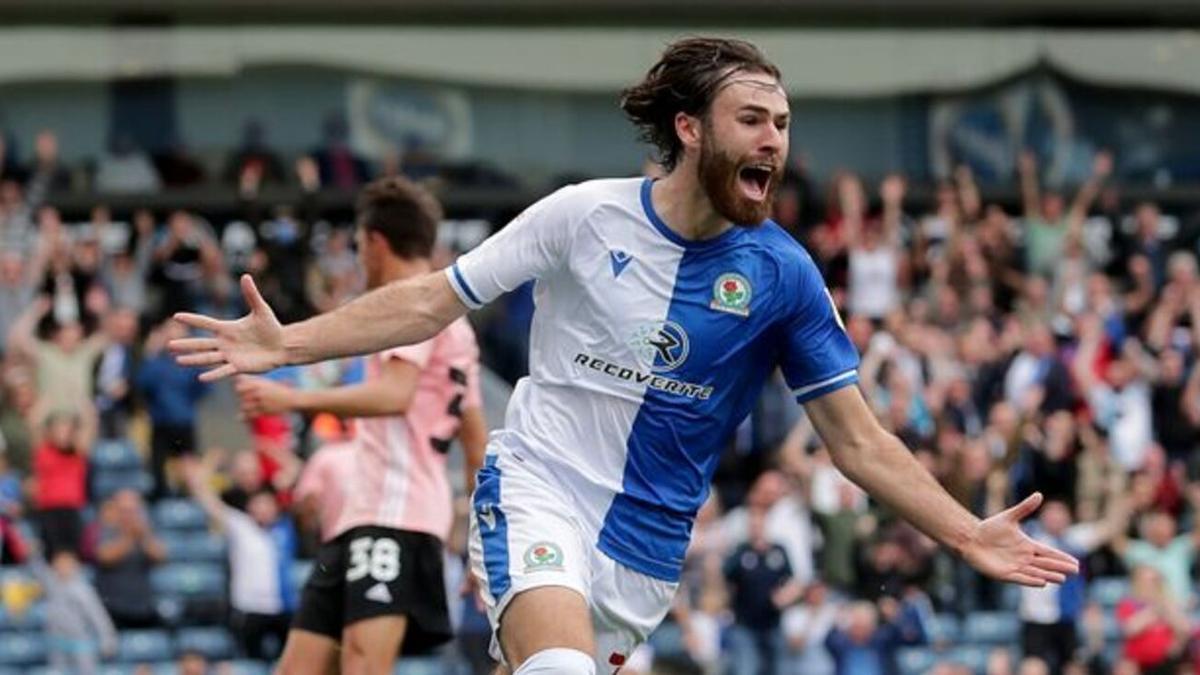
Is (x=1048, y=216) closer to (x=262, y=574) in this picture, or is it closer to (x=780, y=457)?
(x=780, y=457)

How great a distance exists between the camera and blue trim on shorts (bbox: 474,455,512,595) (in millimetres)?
8375

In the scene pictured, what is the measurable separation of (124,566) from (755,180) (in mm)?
12251


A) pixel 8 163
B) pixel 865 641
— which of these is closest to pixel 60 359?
pixel 8 163

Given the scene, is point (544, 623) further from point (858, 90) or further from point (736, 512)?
point (858, 90)

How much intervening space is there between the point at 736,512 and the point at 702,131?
12760 millimetres

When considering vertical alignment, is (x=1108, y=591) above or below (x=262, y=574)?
below


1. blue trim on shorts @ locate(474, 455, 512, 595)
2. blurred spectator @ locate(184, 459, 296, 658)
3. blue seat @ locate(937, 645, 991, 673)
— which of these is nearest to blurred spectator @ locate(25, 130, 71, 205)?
blurred spectator @ locate(184, 459, 296, 658)

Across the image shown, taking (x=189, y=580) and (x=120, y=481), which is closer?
(x=189, y=580)

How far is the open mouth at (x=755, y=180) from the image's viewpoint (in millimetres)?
8273

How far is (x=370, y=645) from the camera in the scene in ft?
33.6

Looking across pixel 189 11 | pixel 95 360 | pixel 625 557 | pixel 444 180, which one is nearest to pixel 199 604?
pixel 95 360

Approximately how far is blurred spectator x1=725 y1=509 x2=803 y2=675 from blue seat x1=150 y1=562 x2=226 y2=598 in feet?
12.5

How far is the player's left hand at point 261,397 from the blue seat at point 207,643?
10095 mm

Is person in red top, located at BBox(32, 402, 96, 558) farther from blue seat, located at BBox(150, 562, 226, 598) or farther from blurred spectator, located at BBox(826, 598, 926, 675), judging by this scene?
blurred spectator, located at BBox(826, 598, 926, 675)
